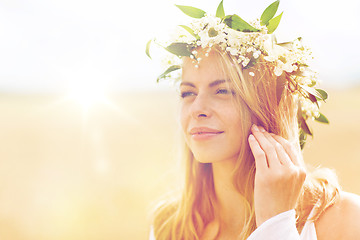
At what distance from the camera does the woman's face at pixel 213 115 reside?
276 centimetres

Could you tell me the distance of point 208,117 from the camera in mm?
2795

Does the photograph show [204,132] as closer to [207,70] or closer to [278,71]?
[207,70]

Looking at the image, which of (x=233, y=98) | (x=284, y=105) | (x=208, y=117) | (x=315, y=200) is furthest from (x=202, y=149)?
(x=315, y=200)

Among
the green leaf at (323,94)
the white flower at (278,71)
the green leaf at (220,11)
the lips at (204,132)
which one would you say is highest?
the green leaf at (220,11)

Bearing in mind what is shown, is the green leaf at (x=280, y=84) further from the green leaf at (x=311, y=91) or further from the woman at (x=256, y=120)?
the green leaf at (x=311, y=91)

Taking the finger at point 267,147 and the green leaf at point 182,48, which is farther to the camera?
the green leaf at point 182,48

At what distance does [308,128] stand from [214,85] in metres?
1.00

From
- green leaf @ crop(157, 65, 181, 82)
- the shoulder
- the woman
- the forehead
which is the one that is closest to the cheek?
the woman

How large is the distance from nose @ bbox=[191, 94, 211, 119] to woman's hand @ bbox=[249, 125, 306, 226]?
51 cm

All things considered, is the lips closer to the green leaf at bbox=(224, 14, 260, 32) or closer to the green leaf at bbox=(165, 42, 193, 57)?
the green leaf at bbox=(165, 42, 193, 57)

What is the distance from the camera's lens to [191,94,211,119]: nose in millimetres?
2779

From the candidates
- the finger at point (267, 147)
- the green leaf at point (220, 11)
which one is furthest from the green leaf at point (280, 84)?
the green leaf at point (220, 11)

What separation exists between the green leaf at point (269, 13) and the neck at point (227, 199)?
1143 mm

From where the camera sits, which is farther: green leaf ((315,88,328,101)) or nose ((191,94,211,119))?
green leaf ((315,88,328,101))
